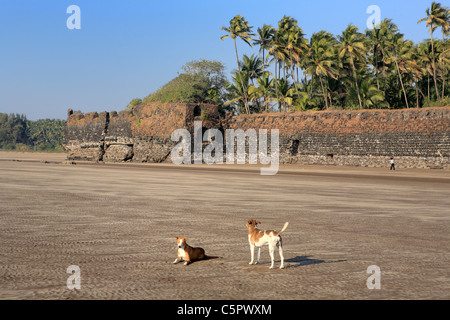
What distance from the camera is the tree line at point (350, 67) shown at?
1758 inches

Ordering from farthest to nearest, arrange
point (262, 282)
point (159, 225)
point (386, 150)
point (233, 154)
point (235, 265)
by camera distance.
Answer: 1. point (233, 154)
2. point (386, 150)
3. point (159, 225)
4. point (235, 265)
5. point (262, 282)

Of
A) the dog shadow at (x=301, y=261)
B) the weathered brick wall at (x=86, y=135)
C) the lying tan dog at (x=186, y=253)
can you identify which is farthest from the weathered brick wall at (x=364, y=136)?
the lying tan dog at (x=186, y=253)

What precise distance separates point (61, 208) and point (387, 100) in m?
42.5

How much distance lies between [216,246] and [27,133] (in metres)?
128

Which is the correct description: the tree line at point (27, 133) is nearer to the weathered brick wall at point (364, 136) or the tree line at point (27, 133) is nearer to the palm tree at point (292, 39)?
the palm tree at point (292, 39)

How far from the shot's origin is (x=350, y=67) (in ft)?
164

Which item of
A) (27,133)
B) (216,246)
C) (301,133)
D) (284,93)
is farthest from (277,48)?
(27,133)

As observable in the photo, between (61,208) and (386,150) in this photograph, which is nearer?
(61,208)

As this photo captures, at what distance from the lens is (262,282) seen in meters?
5.05

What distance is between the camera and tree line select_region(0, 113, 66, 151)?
115375 millimetres

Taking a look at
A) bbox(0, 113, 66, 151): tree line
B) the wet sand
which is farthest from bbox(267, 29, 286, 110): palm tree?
bbox(0, 113, 66, 151): tree line

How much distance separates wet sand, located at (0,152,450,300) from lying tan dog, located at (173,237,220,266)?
88 millimetres

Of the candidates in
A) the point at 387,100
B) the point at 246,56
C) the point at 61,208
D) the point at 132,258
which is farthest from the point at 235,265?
the point at 246,56

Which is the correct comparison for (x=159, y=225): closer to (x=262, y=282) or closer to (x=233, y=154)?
(x=262, y=282)
